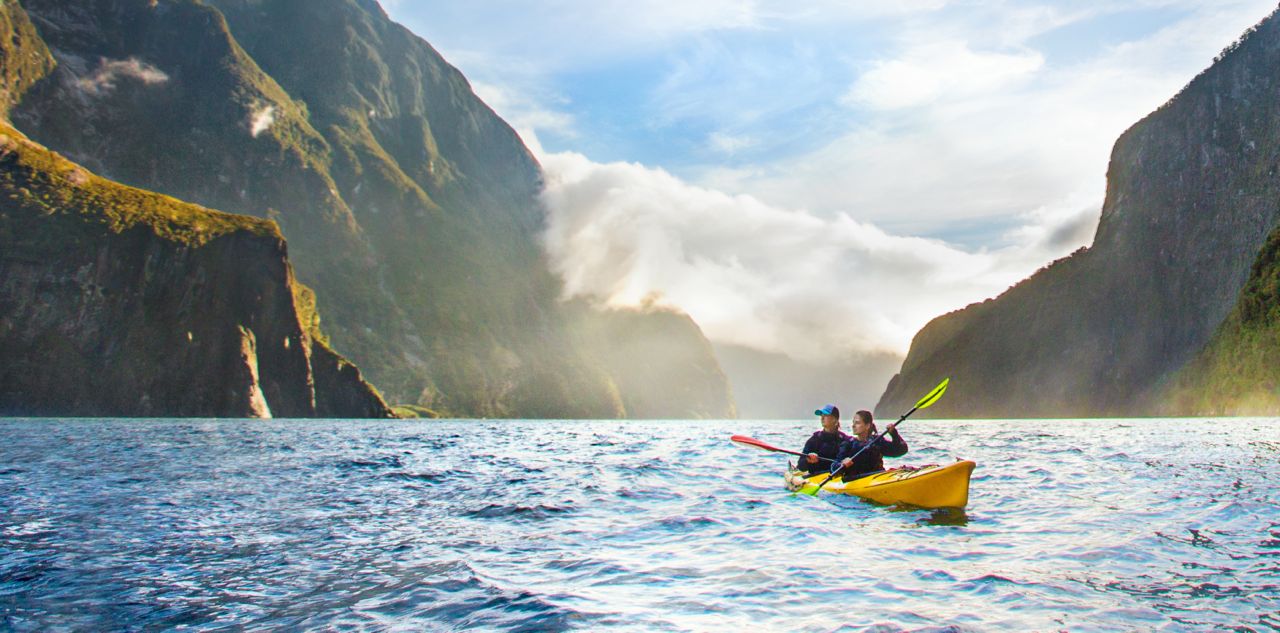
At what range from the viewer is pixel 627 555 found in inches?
453

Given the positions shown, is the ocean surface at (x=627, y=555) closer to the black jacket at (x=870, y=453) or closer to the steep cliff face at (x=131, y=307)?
the black jacket at (x=870, y=453)

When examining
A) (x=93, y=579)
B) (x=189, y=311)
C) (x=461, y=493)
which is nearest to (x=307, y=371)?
(x=189, y=311)

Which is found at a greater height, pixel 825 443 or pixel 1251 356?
pixel 1251 356

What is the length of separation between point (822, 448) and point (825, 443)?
0.51ft

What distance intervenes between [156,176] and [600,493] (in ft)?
715

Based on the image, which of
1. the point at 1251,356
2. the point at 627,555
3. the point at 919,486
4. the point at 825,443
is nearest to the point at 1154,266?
the point at 1251,356

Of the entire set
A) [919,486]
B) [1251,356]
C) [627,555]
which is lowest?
[627,555]

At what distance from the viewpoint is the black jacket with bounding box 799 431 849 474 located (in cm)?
1939

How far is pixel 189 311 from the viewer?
104 metres

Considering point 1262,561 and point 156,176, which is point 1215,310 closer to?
point 1262,561

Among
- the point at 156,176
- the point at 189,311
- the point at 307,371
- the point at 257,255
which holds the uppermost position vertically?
the point at 156,176

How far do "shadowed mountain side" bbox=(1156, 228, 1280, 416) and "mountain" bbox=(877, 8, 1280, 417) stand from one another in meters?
8.12

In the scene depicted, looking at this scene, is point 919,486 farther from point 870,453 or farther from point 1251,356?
point 1251,356

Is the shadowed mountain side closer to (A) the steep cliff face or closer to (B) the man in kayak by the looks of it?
(B) the man in kayak
